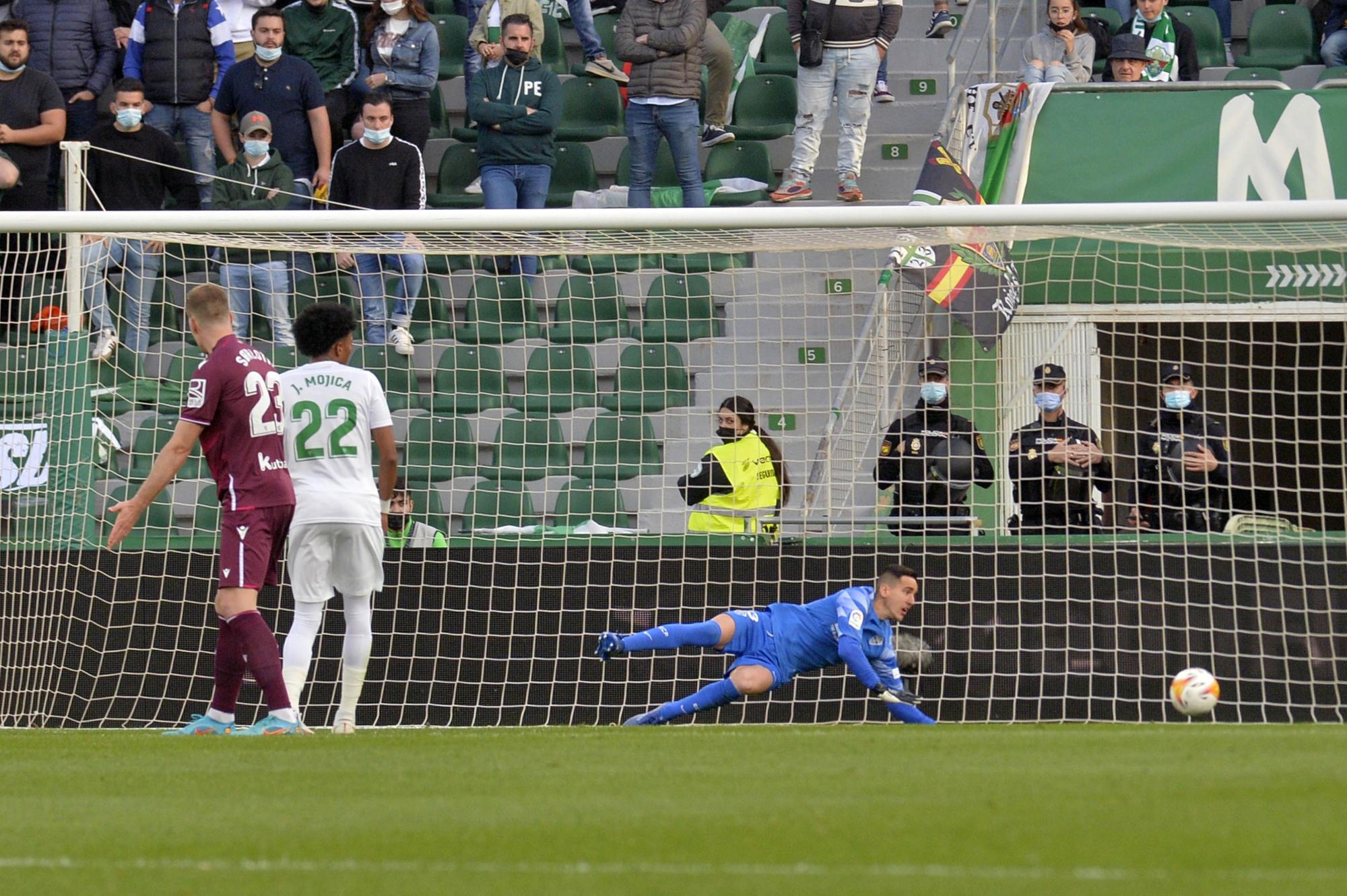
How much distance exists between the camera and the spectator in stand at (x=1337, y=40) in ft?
46.9

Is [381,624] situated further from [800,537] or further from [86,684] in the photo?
[800,537]

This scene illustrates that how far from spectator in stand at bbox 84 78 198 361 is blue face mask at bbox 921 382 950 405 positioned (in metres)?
4.88

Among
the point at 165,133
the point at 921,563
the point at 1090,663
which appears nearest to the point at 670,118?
the point at 165,133

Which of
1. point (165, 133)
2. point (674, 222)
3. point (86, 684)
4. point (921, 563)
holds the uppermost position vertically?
point (165, 133)

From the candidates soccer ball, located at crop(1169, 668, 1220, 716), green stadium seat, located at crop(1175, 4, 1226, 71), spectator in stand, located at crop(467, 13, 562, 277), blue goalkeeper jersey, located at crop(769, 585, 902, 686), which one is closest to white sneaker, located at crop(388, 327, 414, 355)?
spectator in stand, located at crop(467, 13, 562, 277)

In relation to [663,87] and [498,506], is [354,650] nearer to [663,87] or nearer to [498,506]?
[498,506]

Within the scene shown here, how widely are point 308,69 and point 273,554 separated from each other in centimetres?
639

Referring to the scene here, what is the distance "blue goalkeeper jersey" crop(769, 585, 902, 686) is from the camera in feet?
31.5

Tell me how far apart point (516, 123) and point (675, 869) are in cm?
1000

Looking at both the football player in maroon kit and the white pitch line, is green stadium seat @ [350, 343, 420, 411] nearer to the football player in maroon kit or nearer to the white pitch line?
the football player in maroon kit

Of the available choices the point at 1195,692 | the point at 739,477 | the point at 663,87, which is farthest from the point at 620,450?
the point at 1195,692

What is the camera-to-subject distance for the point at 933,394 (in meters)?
10.8

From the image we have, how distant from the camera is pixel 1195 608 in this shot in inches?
396

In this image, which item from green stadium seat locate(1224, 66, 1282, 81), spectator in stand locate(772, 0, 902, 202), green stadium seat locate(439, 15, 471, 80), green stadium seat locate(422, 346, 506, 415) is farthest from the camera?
green stadium seat locate(439, 15, 471, 80)
